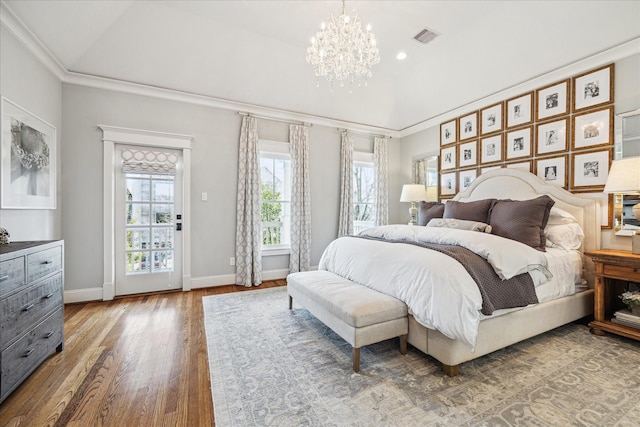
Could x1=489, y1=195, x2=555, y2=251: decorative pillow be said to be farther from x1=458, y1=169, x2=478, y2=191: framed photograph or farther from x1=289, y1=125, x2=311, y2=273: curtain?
x1=289, y1=125, x2=311, y2=273: curtain

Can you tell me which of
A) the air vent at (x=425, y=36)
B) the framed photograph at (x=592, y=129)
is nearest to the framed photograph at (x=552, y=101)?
the framed photograph at (x=592, y=129)

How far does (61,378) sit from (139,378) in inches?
19.6

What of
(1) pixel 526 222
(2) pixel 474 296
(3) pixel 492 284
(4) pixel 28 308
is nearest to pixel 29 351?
(4) pixel 28 308

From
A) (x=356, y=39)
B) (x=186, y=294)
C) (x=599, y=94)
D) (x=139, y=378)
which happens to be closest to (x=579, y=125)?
(x=599, y=94)

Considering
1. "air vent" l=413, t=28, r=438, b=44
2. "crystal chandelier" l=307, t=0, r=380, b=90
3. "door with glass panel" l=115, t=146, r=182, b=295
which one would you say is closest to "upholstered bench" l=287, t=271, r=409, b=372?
"crystal chandelier" l=307, t=0, r=380, b=90

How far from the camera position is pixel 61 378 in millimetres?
1790

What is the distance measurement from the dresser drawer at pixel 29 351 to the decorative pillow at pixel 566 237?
4267 mm

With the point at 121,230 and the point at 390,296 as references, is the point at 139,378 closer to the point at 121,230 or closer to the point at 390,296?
the point at 390,296

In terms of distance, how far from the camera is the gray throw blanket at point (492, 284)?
6.03 ft

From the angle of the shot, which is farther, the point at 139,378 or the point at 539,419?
the point at 139,378

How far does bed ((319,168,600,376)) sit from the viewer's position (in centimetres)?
178

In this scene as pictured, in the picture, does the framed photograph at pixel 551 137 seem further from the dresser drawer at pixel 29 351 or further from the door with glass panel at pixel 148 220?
the dresser drawer at pixel 29 351

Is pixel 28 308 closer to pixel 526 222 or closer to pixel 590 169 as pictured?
pixel 526 222

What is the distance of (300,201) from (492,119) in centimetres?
296
